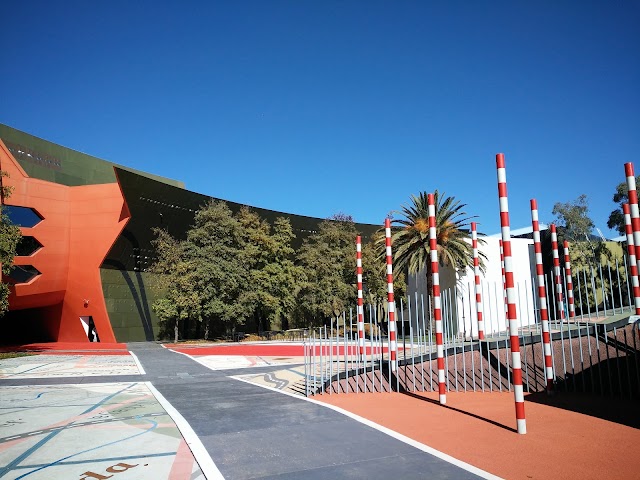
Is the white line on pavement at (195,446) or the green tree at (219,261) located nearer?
the white line on pavement at (195,446)

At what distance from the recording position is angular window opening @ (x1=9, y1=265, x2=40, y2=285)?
3009 centimetres

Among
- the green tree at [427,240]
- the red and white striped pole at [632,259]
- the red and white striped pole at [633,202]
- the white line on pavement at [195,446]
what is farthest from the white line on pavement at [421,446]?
the green tree at [427,240]

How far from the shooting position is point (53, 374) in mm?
16016

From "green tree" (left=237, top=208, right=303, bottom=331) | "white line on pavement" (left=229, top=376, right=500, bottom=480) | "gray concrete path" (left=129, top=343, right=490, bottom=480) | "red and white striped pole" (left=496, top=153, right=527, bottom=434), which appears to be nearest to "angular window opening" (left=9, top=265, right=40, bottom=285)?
"green tree" (left=237, top=208, right=303, bottom=331)

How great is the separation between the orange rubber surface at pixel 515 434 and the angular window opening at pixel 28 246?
1163 inches

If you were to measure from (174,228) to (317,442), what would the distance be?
3409 centimetres

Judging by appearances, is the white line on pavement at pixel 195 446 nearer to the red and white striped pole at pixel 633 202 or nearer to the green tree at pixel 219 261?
the red and white striped pole at pixel 633 202

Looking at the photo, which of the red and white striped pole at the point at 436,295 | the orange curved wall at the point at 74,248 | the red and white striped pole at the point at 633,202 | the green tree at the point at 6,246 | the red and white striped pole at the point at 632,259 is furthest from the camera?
the orange curved wall at the point at 74,248

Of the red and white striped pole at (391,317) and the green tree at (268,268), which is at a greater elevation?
the green tree at (268,268)

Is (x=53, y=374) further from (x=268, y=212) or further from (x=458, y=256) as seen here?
(x=268, y=212)

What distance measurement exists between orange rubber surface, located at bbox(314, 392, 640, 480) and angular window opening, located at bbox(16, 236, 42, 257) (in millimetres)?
29537

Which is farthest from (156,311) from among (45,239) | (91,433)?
(91,433)

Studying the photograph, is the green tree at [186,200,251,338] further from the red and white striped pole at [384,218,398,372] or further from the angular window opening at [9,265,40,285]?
the red and white striped pole at [384,218,398,372]

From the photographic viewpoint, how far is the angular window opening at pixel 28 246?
3123cm
